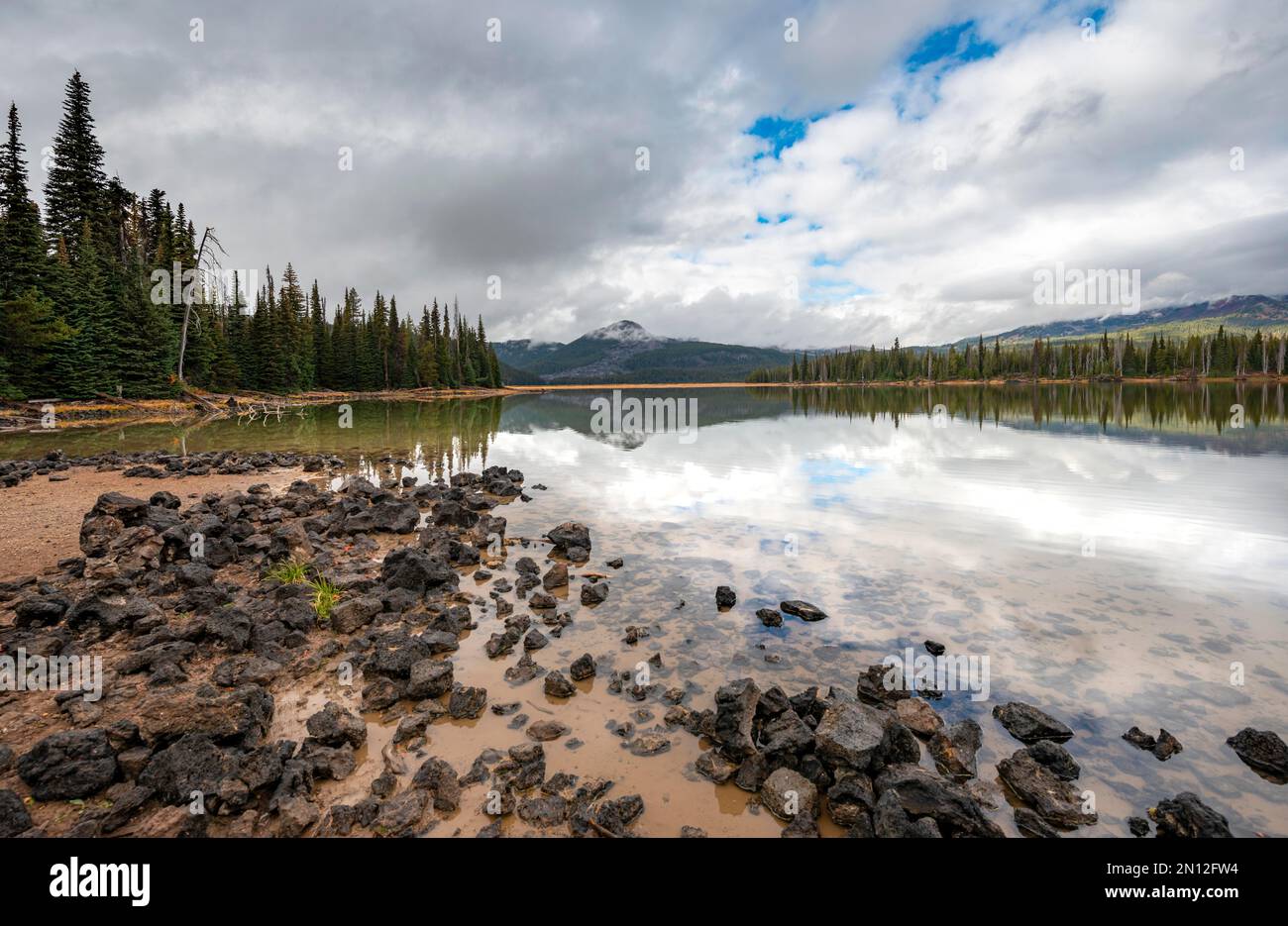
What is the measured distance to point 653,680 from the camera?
25.7ft

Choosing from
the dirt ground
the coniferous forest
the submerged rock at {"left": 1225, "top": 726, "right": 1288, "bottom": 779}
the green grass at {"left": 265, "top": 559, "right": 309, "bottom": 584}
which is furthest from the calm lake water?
the coniferous forest

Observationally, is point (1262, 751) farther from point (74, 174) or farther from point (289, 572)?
point (74, 174)

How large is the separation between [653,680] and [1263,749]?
695 centimetres

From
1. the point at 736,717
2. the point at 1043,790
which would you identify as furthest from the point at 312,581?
the point at 1043,790

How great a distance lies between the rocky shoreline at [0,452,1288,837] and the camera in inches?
203

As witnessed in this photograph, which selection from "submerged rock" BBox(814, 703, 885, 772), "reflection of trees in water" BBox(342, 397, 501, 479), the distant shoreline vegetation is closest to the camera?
"submerged rock" BBox(814, 703, 885, 772)

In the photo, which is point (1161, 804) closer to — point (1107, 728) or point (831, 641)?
point (1107, 728)

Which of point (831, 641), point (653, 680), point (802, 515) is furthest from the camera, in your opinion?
point (802, 515)

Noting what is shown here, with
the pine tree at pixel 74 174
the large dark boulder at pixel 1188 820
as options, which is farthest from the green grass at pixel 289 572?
the pine tree at pixel 74 174

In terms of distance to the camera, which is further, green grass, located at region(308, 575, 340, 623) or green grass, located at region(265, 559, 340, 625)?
green grass, located at region(265, 559, 340, 625)

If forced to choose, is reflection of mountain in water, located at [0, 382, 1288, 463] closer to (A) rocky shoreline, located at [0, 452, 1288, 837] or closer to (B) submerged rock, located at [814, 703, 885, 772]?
(A) rocky shoreline, located at [0, 452, 1288, 837]

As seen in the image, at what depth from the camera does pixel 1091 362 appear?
15212 cm

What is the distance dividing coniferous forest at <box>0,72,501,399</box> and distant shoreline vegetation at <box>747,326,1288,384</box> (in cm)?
16093
